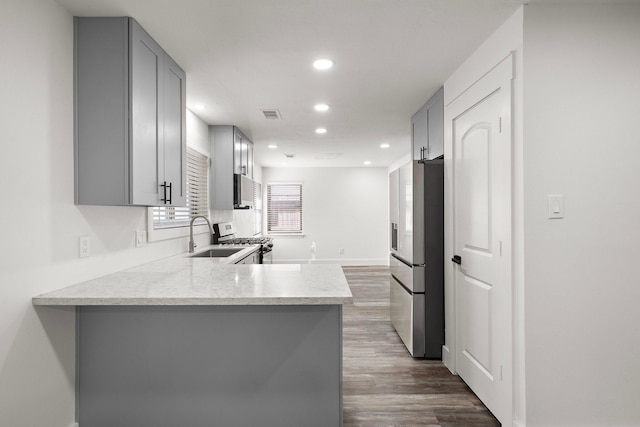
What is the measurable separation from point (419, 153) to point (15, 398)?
353 cm

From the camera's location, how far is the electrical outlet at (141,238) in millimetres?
2481

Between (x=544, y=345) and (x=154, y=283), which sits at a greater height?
(x=154, y=283)

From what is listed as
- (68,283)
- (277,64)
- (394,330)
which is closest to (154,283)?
(68,283)

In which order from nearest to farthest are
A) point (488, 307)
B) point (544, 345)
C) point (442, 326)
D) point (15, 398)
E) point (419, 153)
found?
point (15, 398), point (544, 345), point (488, 307), point (442, 326), point (419, 153)

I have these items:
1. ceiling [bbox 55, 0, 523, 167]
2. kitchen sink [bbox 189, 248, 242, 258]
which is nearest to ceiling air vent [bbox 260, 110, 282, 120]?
ceiling [bbox 55, 0, 523, 167]

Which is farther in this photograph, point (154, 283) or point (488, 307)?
point (488, 307)

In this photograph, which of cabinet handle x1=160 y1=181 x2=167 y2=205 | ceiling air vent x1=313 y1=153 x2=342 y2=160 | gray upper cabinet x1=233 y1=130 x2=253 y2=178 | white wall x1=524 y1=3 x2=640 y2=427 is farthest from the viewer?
ceiling air vent x1=313 y1=153 x2=342 y2=160

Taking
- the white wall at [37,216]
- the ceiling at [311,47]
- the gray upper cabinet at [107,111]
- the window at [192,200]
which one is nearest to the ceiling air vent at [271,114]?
the ceiling at [311,47]

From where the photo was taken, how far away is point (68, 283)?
1776 mm

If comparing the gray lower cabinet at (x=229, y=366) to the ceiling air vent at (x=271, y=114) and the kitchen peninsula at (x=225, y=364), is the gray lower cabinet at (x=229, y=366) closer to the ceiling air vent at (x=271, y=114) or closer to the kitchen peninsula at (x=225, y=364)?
the kitchen peninsula at (x=225, y=364)

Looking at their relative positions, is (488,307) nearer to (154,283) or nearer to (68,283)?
(154,283)

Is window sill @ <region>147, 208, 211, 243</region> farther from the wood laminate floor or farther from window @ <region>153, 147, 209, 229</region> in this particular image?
the wood laminate floor

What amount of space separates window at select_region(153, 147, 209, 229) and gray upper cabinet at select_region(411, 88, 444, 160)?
2.37 m

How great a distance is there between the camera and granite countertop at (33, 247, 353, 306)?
1491 mm
